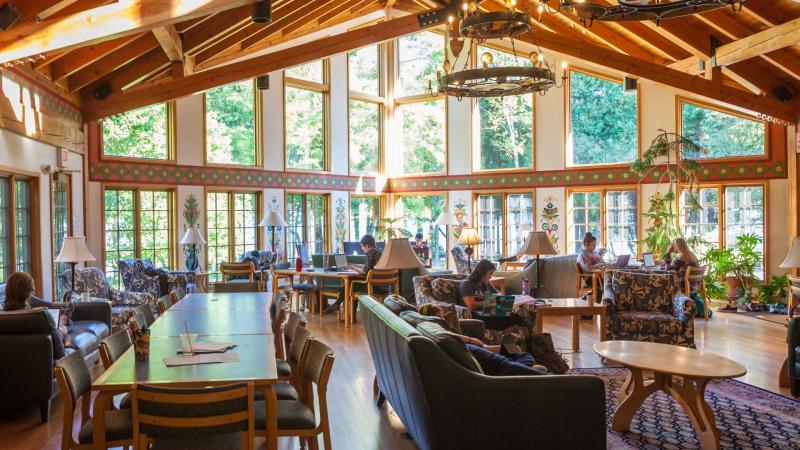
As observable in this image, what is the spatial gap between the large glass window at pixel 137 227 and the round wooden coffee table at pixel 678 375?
9.22m

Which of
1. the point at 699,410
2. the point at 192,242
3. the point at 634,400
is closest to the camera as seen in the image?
the point at 699,410

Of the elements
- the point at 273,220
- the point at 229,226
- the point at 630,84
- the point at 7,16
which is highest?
the point at 630,84

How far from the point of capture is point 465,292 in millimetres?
6328

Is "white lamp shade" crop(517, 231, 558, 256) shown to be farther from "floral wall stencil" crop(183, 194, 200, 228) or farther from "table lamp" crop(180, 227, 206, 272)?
"floral wall stencil" crop(183, 194, 200, 228)

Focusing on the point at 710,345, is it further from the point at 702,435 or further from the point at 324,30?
the point at 324,30

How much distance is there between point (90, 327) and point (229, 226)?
22.1ft

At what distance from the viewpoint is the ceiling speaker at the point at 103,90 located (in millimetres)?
9688

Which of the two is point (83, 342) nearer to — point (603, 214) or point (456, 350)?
point (456, 350)

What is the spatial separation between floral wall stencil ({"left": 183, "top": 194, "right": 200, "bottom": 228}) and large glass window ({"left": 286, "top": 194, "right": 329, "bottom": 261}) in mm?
2104

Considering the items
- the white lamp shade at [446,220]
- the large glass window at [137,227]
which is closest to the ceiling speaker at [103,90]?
the large glass window at [137,227]

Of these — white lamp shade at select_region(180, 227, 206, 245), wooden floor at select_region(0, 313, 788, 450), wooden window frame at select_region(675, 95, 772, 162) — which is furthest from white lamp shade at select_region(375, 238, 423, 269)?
wooden window frame at select_region(675, 95, 772, 162)

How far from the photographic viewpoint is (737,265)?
11.2 meters

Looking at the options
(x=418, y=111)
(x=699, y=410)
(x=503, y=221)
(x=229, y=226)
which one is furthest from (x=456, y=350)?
(x=418, y=111)

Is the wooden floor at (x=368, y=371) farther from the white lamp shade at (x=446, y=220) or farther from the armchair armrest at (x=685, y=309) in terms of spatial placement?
the white lamp shade at (x=446, y=220)
